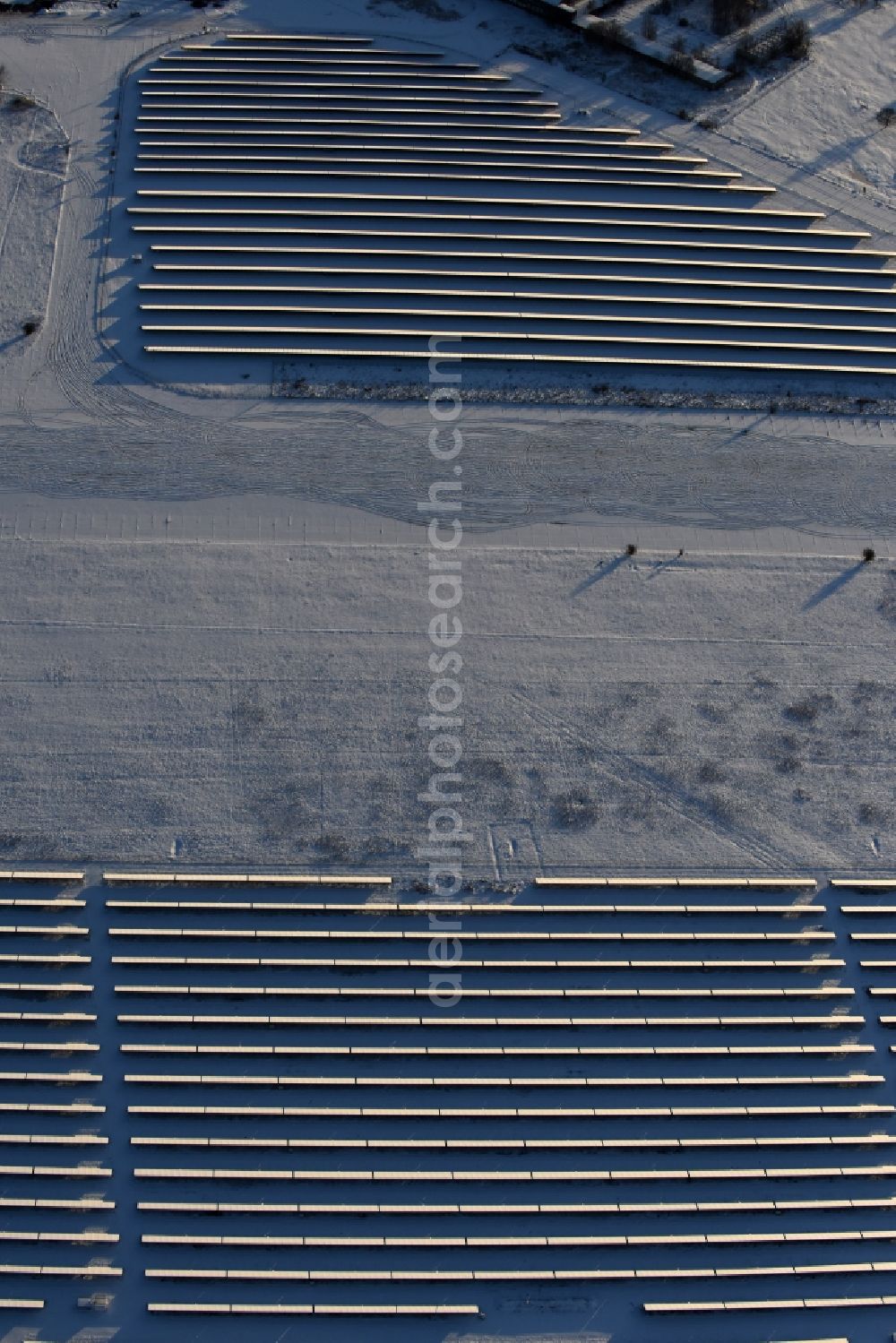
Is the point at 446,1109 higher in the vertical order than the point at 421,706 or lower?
lower

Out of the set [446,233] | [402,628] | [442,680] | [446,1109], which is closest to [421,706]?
[442,680]

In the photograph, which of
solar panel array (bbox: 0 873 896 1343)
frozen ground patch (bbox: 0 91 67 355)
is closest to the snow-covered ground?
frozen ground patch (bbox: 0 91 67 355)

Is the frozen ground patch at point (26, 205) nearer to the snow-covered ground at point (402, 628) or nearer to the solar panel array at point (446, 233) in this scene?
the snow-covered ground at point (402, 628)

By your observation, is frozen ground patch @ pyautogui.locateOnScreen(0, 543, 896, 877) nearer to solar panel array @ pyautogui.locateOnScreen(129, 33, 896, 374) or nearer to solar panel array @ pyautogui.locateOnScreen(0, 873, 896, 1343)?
solar panel array @ pyautogui.locateOnScreen(0, 873, 896, 1343)

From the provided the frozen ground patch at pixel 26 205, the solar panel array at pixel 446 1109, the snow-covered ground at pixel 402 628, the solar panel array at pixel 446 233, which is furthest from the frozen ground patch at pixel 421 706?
the frozen ground patch at pixel 26 205

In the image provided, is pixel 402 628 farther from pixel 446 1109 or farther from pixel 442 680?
pixel 446 1109

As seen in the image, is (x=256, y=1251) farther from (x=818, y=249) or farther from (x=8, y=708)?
(x=818, y=249)

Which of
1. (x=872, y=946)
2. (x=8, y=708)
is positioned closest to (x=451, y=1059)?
(x=872, y=946)

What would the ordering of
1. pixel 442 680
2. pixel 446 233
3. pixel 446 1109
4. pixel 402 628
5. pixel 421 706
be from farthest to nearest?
pixel 446 233 → pixel 402 628 → pixel 442 680 → pixel 421 706 → pixel 446 1109
